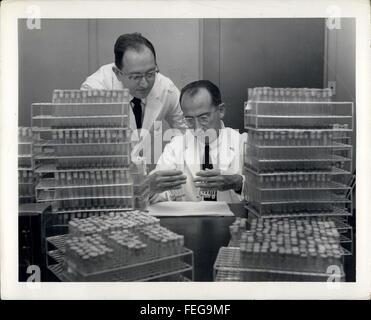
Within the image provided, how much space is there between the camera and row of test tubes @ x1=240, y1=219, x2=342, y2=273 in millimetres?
1943

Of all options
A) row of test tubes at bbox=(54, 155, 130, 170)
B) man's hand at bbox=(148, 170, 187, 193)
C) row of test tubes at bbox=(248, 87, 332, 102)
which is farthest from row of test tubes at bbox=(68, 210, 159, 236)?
row of test tubes at bbox=(248, 87, 332, 102)

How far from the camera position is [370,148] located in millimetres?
2330

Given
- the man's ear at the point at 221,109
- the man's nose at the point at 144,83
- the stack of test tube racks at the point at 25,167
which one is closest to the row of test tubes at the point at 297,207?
the man's ear at the point at 221,109

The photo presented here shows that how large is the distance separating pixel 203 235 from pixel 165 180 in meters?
0.59

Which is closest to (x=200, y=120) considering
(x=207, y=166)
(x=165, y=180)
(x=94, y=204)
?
(x=207, y=166)

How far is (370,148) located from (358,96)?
264 mm

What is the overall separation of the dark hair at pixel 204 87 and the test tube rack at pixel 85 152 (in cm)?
36

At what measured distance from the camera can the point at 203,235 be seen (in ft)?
7.32

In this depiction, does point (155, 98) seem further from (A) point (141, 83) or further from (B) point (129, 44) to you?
(B) point (129, 44)

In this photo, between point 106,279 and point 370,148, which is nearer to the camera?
point 106,279

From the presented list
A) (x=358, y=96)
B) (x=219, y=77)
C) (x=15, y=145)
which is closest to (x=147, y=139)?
(x=219, y=77)

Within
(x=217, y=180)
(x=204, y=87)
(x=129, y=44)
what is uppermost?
(x=129, y=44)

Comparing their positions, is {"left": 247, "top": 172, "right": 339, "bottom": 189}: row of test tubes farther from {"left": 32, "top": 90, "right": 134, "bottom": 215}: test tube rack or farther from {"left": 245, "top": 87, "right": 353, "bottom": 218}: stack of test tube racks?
{"left": 32, "top": 90, "right": 134, "bottom": 215}: test tube rack

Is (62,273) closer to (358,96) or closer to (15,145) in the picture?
(15,145)
